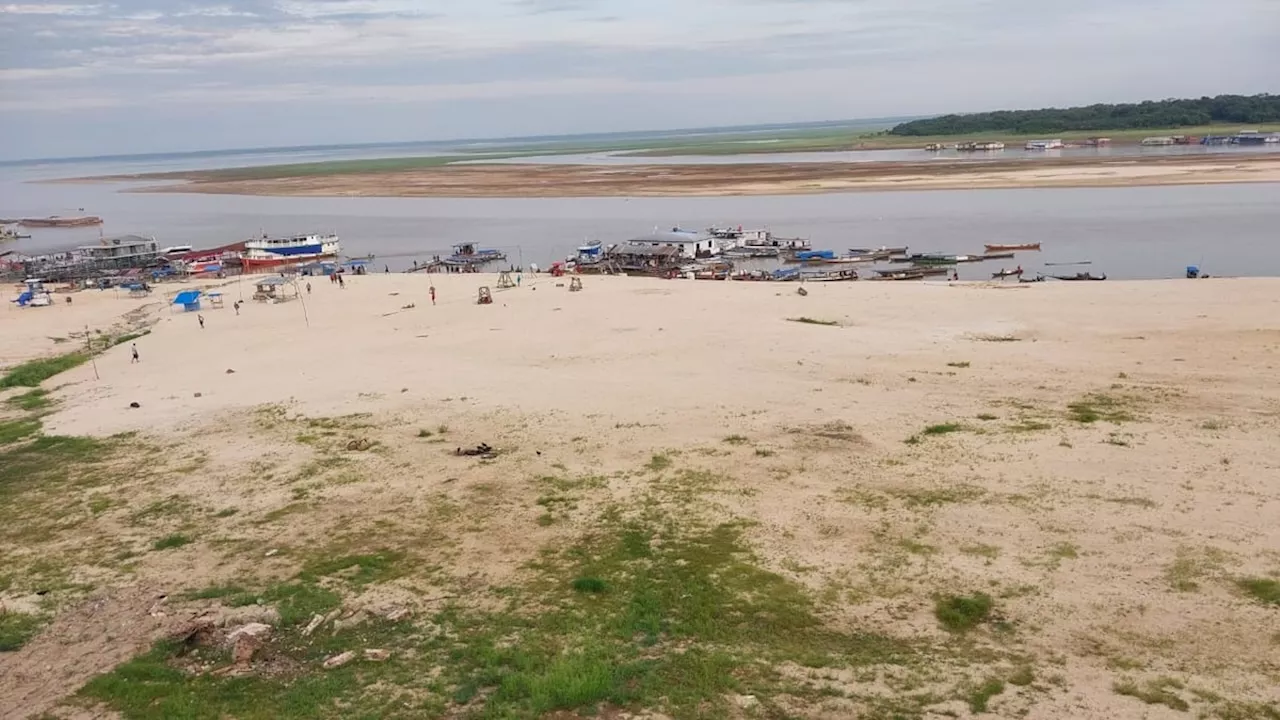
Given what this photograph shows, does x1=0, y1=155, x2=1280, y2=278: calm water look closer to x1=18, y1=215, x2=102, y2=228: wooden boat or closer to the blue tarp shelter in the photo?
x1=18, y1=215, x2=102, y2=228: wooden boat

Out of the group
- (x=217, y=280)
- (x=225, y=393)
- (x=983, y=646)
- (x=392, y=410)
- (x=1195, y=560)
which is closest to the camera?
(x=983, y=646)

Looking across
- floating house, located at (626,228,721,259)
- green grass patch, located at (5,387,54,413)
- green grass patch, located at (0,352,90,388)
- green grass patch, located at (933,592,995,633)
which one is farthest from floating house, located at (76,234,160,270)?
green grass patch, located at (933,592,995,633)

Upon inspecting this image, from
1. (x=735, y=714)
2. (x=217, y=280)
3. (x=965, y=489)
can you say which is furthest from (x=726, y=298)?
(x=217, y=280)

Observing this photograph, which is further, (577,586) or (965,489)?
(965,489)

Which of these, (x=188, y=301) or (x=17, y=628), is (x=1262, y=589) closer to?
(x=17, y=628)

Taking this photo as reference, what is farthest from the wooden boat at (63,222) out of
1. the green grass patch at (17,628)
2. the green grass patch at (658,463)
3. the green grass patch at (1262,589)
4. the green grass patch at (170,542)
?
the green grass patch at (1262,589)

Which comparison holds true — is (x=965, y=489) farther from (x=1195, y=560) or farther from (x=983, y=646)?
(x=983, y=646)

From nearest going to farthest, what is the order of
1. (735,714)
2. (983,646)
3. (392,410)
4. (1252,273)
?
(735,714)
(983,646)
(392,410)
(1252,273)
